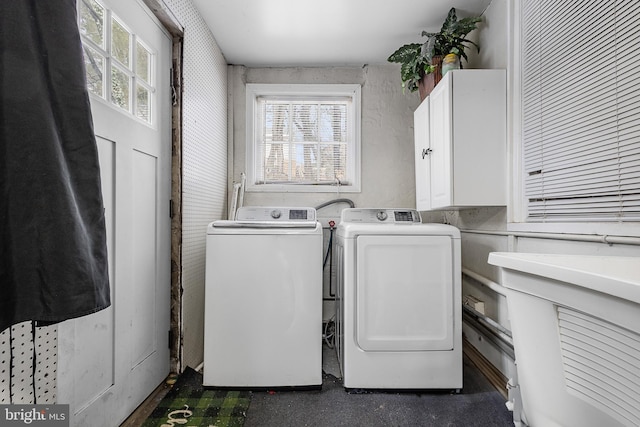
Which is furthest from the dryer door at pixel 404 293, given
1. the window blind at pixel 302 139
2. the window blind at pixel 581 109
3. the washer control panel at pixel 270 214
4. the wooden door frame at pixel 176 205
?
the window blind at pixel 302 139

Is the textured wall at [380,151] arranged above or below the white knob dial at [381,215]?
above

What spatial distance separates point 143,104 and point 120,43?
0.28 metres

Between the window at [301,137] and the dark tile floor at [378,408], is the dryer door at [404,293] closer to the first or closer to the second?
the dark tile floor at [378,408]

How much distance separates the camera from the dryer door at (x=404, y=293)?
172 cm

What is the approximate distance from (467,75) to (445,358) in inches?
62.3

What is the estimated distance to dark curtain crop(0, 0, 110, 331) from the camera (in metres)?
0.71

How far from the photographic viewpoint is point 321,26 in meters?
2.22

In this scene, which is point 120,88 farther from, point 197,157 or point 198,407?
point 198,407

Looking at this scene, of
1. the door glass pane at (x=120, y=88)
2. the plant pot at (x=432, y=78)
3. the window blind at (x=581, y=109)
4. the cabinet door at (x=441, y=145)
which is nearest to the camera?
the window blind at (x=581, y=109)

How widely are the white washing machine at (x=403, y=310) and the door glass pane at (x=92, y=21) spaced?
145 centimetres

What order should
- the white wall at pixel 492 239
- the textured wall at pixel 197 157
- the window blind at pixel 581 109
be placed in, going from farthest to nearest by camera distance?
the textured wall at pixel 197 157 → the white wall at pixel 492 239 → the window blind at pixel 581 109

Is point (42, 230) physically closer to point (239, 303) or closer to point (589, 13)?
point (239, 303)

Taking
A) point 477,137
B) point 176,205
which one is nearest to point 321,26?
point 477,137

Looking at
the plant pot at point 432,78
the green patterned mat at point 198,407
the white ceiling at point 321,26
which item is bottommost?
the green patterned mat at point 198,407
